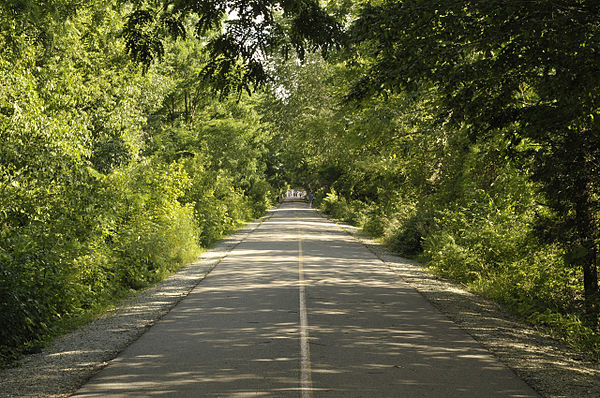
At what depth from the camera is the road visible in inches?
239

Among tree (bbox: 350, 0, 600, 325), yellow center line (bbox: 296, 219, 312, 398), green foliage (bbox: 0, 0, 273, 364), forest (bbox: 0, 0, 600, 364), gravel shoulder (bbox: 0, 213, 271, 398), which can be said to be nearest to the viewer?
yellow center line (bbox: 296, 219, 312, 398)

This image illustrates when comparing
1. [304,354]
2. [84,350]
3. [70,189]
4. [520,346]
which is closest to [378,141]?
[70,189]

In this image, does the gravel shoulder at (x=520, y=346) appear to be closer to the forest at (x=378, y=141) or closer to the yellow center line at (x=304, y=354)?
the forest at (x=378, y=141)

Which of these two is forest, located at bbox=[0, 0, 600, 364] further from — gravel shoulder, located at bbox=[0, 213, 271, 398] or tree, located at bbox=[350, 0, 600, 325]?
gravel shoulder, located at bbox=[0, 213, 271, 398]

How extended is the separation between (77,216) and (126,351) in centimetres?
503

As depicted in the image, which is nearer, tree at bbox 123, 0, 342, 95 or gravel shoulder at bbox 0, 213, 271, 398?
gravel shoulder at bbox 0, 213, 271, 398

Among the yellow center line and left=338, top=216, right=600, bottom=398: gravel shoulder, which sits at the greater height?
the yellow center line

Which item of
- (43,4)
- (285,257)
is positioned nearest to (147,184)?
(285,257)

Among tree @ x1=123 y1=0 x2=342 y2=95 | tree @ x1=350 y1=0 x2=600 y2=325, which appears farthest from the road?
tree @ x1=123 y1=0 x2=342 y2=95

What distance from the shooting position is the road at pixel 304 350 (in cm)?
608

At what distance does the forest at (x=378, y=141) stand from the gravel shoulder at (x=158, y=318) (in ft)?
1.67

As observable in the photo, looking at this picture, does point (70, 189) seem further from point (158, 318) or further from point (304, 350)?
point (304, 350)

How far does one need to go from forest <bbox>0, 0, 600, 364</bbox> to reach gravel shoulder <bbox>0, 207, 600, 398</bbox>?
1.67 feet

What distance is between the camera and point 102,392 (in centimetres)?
594
